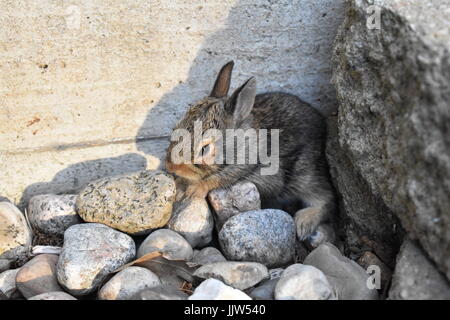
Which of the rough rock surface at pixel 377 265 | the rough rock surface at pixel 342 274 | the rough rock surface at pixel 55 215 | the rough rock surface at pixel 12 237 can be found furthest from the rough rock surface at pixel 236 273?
the rough rock surface at pixel 12 237

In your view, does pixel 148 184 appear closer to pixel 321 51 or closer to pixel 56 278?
pixel 56 278

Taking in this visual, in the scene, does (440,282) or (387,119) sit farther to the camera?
(387,119)

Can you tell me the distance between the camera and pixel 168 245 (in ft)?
11.5

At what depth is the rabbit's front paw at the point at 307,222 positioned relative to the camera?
12.9ft

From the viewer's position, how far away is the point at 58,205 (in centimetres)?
380

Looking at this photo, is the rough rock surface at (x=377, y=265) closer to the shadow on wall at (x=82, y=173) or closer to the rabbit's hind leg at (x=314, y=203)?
the rabbit's hind leg at (x=314, y=203)

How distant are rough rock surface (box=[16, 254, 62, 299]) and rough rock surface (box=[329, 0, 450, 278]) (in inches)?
78.6

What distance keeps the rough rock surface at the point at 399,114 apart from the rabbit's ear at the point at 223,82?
0.75 metres

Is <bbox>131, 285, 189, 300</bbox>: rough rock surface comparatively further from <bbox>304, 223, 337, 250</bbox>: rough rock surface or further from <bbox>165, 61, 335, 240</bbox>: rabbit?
<bbox>304, 223, 337, 250</bbox>: rough rock surface

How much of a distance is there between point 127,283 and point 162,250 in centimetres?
46

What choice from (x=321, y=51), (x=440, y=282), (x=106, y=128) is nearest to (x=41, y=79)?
(x=106, y=128)

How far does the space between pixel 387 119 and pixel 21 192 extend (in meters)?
2.78
